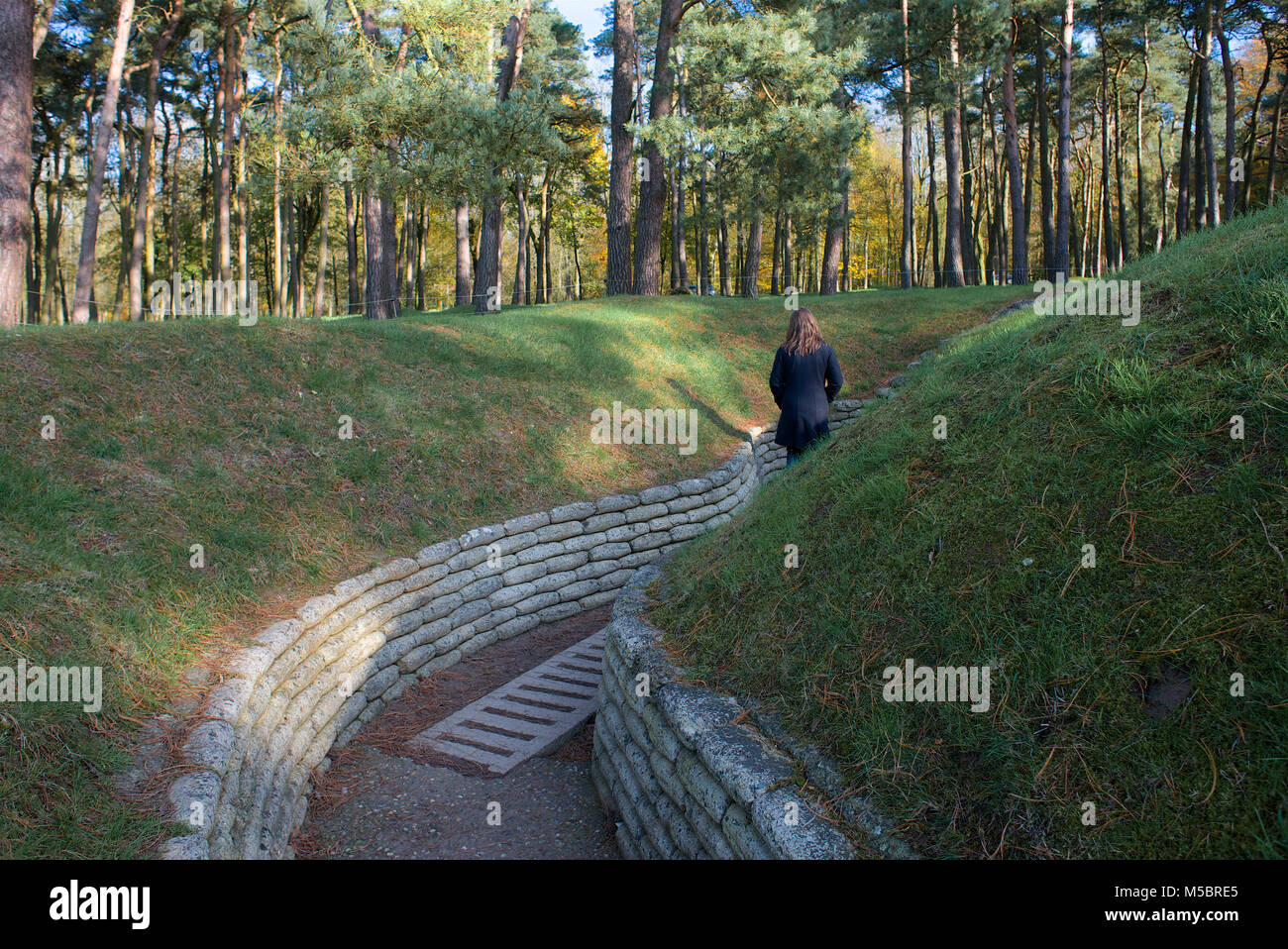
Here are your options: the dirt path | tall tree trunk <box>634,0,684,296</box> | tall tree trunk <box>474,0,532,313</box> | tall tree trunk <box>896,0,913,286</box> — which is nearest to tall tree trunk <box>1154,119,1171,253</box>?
tall tree trunk <box>896,0,913,286</box>

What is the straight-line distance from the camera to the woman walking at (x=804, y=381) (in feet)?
24.2

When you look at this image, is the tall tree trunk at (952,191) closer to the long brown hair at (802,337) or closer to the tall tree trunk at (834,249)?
→ the tall tree trunk at (834,249)

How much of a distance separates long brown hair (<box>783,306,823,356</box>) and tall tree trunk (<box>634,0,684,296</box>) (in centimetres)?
869

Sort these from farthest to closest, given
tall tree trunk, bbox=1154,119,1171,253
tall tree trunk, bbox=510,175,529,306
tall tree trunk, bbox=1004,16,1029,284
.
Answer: tall tree trunk, bbox=1154,119,1171,253
tall tree trunk, bbox=510,175,529,306
tall tree trunk, bbox=1004,16,1029,284

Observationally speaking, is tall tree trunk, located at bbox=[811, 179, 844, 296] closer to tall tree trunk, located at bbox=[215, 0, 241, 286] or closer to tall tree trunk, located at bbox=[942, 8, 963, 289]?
tall tree trunk, located at bbox=[942, 8, 963, 289]

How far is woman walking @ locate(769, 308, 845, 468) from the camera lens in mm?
7367

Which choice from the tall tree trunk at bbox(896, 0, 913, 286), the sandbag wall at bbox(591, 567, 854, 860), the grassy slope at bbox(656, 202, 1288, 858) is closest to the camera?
the grassy slope at bbox(656, 202, 1288, 858)

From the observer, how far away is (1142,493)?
2.79 metres

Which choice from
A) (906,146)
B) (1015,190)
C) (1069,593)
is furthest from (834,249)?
(1069,593)

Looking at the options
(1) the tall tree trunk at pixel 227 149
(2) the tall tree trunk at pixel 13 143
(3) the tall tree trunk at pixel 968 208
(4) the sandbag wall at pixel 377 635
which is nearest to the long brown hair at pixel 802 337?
(4) the sandbag wall at pixel 377 635

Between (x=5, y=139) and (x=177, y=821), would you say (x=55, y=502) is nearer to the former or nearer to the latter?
(x=177, y=821)

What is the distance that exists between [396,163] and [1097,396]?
11955 mm
